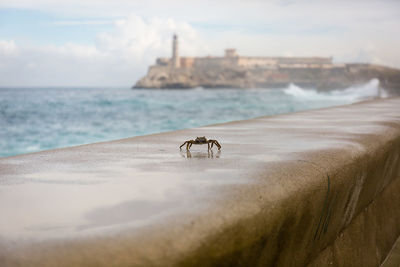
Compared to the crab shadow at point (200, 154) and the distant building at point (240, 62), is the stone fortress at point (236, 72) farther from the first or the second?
the crab shadow at point (200, 154)

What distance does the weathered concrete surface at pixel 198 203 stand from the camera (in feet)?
2.10

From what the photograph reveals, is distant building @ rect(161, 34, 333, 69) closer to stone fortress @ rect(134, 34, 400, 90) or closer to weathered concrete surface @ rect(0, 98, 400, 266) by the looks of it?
stone fortress @ rect(134, 34, 400, 90)

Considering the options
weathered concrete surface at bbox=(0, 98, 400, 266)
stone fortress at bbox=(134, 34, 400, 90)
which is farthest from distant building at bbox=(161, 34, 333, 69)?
weathered concrete surface at bbox=(0, 98, 400, 266)

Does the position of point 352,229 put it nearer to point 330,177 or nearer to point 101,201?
point 330,177

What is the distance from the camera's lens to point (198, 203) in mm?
795

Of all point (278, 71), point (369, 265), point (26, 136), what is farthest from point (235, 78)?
point (369, 265)

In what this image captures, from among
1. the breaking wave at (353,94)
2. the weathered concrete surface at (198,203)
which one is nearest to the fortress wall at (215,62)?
the breaking wave at (353,94)

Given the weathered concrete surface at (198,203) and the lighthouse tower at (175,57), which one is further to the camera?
the lighthouse tower at (175,57)

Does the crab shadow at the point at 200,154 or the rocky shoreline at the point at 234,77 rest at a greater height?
the rocky shoreline at the point at 234,77

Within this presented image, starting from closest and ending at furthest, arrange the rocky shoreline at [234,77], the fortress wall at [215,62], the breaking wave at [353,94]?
the breaking wave at [353,94]
the rocky shoreline at [234,77]
the fortress wall at [215,62]

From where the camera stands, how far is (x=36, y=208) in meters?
0.82

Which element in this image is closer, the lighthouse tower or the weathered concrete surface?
the weathered concrete surface

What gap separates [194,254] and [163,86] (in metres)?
89.3

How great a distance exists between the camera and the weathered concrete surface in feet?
2.10
